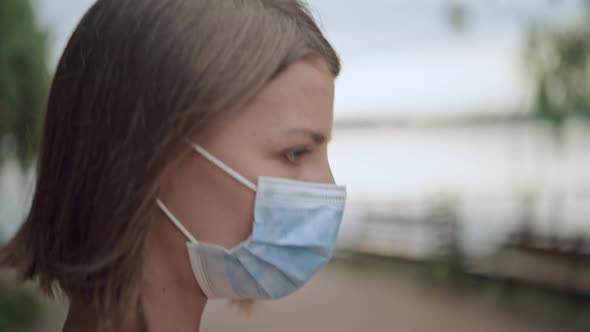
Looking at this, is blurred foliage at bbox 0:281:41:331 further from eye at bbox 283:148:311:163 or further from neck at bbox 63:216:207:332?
eye at bbox 283:148:311:163

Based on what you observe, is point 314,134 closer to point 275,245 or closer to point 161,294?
point 275,245

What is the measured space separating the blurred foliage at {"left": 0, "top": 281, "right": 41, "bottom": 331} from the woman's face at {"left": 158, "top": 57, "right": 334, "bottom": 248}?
3938mm

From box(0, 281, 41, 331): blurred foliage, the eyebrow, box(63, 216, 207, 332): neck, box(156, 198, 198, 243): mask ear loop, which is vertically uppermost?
the eyebrow

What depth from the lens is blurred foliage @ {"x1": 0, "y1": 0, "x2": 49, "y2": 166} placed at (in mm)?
4883


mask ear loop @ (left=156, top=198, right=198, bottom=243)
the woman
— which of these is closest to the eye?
the woman

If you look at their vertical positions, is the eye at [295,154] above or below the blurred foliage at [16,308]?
above

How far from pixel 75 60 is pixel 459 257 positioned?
196 inches

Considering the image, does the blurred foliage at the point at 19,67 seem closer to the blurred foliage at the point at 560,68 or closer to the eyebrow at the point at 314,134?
the blurred foliage at the point at 560,68

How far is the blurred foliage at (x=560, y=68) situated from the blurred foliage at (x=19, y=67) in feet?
12.4

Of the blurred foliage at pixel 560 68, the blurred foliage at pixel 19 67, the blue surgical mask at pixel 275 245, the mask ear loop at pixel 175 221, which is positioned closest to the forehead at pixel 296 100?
the blue surgical mask at pixel 275 245

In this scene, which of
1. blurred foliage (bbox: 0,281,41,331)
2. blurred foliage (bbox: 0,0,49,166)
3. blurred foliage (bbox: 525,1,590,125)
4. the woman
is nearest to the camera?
the woman

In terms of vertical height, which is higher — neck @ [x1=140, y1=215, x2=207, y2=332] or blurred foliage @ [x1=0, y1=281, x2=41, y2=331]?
neck @ [x1=140, y1=215, x2=207, y2=332]

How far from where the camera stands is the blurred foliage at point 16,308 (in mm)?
4680

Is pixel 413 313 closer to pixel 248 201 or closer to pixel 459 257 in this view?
pixel 459 257
